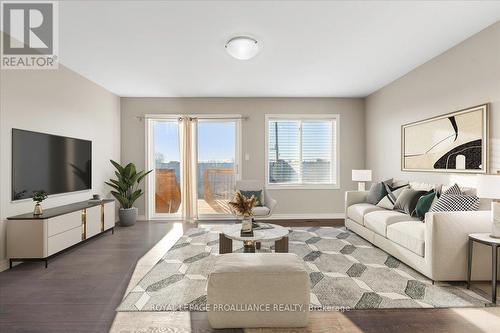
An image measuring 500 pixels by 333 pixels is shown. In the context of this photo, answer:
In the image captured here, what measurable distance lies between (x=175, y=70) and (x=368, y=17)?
2836 mm

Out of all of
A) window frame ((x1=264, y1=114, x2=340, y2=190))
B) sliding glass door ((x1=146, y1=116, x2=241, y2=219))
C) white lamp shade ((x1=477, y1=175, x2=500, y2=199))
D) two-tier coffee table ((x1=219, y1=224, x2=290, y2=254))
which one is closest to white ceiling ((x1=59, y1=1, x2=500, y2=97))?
window frame ((x1=264, y1=114, x2=340, y2=190))

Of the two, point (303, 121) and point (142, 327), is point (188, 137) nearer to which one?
point (303, 121)

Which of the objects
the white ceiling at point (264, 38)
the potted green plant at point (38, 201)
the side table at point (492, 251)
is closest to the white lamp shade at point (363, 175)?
the white ceiling at point (264, 38)

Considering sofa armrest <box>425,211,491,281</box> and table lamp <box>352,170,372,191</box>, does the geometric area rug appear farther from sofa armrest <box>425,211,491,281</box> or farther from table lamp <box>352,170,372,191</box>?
table lamp <box>352,170,372,191</box>

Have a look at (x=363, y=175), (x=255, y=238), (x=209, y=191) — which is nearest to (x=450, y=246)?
(x=255, y=238)

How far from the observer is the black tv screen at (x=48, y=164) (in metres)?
3.31

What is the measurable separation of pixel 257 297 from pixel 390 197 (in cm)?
308

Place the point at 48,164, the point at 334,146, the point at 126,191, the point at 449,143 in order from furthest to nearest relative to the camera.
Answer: the point at 334,146 < the point at 126,191 < the point at 48,164 < the point at 449,143

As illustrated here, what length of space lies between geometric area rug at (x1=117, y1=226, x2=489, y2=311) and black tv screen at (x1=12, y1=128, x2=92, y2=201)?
1895 mm

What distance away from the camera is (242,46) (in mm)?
3281

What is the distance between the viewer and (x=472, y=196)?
296 centimetres

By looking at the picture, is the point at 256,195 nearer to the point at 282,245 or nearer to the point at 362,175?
the point at 282,245

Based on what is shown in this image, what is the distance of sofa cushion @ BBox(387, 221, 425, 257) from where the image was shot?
287cm

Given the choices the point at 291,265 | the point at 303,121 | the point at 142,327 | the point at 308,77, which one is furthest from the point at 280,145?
the point at 142,327
